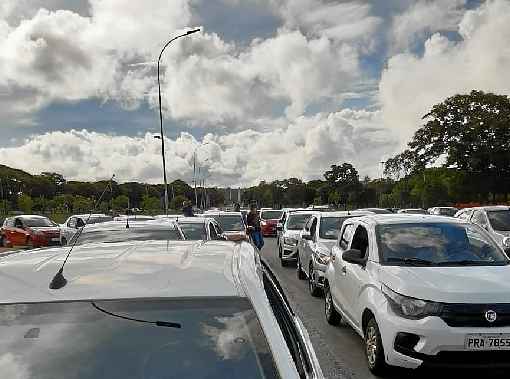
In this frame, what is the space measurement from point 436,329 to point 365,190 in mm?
117309

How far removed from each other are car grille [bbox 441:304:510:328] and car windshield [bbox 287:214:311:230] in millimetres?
13935

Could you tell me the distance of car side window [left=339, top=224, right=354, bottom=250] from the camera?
8838 millimetres

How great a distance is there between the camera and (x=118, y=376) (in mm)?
2363

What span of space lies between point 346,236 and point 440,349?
10.9 ft

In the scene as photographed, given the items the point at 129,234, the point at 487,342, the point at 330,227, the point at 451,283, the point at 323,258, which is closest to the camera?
the point at 487,342

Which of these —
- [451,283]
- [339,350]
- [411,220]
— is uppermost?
[411,220]

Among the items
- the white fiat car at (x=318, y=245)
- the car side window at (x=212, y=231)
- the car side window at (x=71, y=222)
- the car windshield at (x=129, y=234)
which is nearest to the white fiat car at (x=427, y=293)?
the car windshield at (x=129, y=234)

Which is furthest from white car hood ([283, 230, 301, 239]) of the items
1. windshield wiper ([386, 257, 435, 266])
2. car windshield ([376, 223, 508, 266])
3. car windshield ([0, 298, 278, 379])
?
car windshield ([0, 298, 278, 379])

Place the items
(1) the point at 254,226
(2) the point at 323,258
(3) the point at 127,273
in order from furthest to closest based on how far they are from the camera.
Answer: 1. (1) the point at 254,226
2. (2) the point at 323,258
3. (3) the point at 127,273

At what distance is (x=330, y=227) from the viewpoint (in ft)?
43.8

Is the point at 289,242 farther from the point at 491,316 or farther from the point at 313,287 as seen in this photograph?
the point at 491,316

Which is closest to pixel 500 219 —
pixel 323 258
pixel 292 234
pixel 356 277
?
pixel 292 234

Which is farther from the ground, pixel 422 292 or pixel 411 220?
pixel 411 220

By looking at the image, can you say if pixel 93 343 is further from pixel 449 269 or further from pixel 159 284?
pixel 449 269
